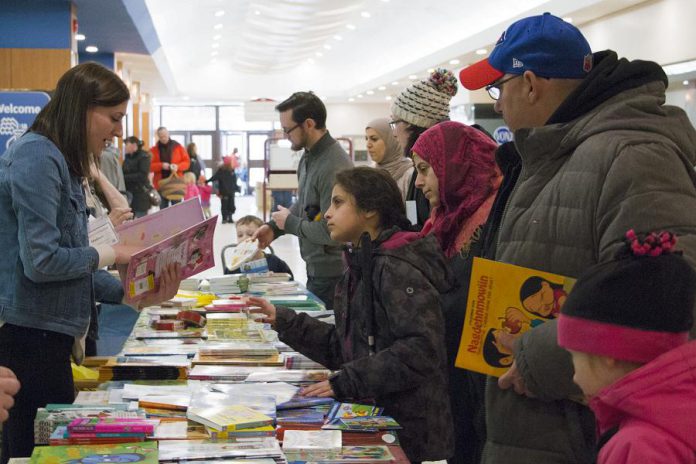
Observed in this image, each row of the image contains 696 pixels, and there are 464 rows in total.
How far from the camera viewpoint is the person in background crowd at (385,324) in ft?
8.57

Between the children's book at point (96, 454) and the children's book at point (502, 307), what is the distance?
785 mm

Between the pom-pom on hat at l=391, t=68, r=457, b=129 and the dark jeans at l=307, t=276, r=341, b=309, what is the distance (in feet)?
3.74

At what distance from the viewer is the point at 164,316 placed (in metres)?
4.01

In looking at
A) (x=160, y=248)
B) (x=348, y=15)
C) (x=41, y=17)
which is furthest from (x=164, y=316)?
(x=348, y=15)

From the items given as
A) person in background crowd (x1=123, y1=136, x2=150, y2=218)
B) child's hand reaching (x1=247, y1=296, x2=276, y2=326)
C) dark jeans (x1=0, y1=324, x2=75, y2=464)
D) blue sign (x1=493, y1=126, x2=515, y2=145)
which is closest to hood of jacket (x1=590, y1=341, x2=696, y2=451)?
child's hand reaching (x1=247, y1=296, x2=276, y2=326)

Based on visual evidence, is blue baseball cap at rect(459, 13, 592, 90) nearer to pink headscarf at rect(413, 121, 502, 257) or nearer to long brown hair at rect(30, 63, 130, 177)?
pink headscarf at rect(413, 121, 502, 257)

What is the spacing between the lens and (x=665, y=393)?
4.43 ft

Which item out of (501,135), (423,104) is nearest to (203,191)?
(501,135)

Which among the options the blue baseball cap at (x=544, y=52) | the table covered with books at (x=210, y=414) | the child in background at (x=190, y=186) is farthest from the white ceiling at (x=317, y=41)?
the blue baseball cap at (x=544, y=52)

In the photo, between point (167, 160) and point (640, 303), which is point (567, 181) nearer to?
point (640, 303)

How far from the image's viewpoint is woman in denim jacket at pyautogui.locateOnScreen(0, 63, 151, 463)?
2.60m

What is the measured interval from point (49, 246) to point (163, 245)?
1.51 ft

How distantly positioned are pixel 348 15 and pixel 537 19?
18508mm

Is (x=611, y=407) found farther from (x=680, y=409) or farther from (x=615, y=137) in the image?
(x=615, y=137)
